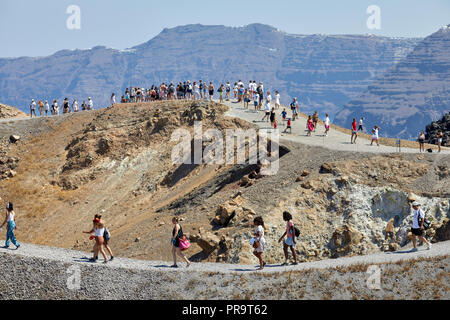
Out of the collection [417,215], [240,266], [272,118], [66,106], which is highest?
[272,118]

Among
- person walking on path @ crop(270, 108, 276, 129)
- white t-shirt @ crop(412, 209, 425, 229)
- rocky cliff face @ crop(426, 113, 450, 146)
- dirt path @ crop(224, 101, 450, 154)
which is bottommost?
rocky cliff face @ crop(426, 113, 450, 146)

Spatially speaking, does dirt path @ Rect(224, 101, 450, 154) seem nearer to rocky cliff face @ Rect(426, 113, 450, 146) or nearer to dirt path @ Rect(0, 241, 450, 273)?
dirt path @ Rect(0, 241, 450, 273)

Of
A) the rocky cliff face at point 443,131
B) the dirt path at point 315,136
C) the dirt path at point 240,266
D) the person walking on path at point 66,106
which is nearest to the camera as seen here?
the dirt path at point 240,266

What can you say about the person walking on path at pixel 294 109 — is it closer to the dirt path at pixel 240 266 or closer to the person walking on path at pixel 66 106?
the dirt path at pixel 240 266

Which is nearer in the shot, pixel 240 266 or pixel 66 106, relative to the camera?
pixel 240 266

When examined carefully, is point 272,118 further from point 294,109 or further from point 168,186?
point 168,186

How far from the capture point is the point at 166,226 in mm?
32969

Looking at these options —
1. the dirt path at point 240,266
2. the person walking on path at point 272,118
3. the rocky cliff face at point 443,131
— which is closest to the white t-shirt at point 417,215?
the dirt path at point 240,266

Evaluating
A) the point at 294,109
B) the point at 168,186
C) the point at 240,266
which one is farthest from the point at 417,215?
the point at 294,109

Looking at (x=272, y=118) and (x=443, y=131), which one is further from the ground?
(x=272, y=118)

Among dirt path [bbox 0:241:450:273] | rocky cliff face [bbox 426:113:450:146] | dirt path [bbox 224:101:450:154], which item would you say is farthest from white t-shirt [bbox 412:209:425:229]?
rocky cliff face [bbox 426:113:450:146]

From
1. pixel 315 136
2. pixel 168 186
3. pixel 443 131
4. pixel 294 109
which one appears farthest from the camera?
pixel 443 131
